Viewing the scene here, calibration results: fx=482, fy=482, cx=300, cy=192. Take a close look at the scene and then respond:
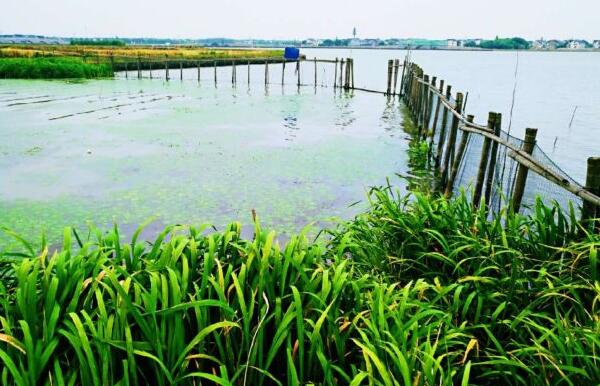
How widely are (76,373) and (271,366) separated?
2.79ft

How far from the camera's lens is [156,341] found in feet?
6.71

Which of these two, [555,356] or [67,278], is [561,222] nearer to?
[555,356]

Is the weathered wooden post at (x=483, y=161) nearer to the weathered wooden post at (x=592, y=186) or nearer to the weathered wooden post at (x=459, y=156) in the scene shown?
the weathered wooden post at (x=459, y=156)

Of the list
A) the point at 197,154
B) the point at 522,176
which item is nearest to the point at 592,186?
the point at 522,176

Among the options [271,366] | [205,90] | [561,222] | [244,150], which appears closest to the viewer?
[271,366]

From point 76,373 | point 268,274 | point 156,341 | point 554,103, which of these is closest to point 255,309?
point 268,274

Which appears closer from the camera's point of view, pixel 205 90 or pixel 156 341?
pixel 156 341

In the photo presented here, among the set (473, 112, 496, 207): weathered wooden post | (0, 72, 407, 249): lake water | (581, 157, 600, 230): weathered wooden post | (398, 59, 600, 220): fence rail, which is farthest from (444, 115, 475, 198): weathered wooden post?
(581, 157, 600, 230): weathered wooden post

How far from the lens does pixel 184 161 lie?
32.6ft

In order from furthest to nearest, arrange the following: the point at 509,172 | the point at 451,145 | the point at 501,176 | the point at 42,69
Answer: the point at 42,69 < the point at 451,145 < the point at 501,176 < the point at 509,172

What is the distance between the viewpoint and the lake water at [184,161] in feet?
22.5

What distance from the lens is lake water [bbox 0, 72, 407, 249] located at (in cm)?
686

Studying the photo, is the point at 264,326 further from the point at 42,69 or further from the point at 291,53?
the point at 291,53

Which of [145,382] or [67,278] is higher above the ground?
[67,278]
